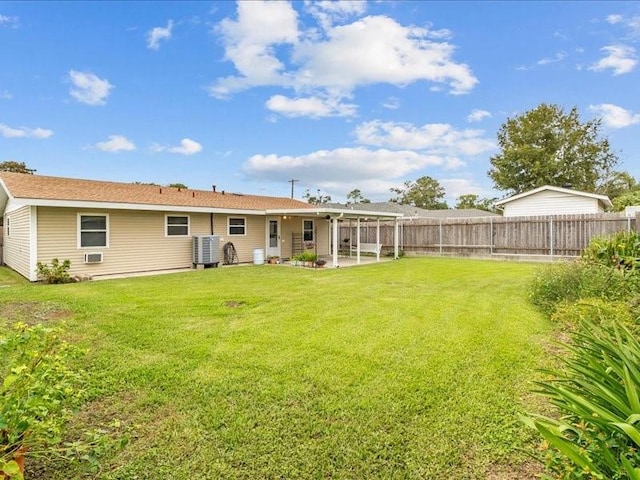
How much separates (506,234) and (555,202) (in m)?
5.69

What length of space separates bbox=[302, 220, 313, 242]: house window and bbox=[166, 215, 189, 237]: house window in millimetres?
5952

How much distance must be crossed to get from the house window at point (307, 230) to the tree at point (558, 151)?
80.1ft

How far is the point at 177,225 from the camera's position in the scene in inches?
535

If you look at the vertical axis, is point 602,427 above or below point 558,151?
below

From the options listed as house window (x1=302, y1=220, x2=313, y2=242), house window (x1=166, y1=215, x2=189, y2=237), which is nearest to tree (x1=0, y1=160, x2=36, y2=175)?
house window (x1=166, y1=215, x2=189, y2=237)

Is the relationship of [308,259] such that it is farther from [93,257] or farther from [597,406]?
[597,406]

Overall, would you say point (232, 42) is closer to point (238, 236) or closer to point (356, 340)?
point (238, 236)

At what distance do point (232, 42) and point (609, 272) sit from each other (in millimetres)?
12946

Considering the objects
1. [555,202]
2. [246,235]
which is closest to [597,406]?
[246,235]

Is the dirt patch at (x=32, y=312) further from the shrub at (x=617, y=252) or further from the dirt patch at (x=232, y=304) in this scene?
the shrub at (x=617, y=252)

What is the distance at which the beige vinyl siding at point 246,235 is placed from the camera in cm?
1481

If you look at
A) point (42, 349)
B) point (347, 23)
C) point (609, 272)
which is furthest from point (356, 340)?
point (347, 23)

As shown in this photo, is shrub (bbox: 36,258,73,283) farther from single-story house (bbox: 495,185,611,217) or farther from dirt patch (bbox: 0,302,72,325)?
single-story house (bbox: 495,185,611,217)

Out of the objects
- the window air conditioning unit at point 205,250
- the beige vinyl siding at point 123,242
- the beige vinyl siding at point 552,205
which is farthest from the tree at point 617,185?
the beige vinyl siding at point 123,242
